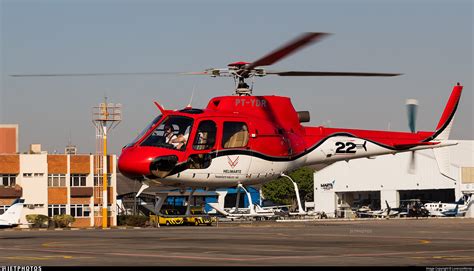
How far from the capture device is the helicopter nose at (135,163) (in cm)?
3506

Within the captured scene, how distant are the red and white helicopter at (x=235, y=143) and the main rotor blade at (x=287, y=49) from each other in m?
0.09

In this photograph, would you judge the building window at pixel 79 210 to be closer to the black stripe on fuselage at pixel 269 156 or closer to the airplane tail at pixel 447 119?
the airplane tail at pixel 447 119

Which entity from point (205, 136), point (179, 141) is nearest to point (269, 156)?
point (205, 136)

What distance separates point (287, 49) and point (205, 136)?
6.88m

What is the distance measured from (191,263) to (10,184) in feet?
252

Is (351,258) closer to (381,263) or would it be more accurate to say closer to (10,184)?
(381,263)

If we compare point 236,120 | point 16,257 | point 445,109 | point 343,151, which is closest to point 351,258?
point 16,257

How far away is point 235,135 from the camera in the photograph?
3681 cm

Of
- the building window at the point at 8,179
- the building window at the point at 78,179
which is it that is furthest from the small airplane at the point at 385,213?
the building window at the point at 8,179

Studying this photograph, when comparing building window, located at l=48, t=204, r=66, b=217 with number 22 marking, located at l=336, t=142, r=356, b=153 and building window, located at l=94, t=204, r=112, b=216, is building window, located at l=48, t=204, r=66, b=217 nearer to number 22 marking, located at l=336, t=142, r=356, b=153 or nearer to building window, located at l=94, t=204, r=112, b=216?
building window, located at l=94, t=204, r=112, b=216

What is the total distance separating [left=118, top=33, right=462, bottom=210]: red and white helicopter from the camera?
3559 cm

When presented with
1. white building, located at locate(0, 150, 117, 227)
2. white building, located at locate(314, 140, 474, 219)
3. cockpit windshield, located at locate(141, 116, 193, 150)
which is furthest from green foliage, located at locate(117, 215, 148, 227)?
cockpit windshield, located at locate(141, 116, 193, 150)

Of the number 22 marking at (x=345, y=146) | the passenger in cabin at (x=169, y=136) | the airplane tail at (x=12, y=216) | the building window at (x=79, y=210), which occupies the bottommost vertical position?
the building window at (x=79, y=210)

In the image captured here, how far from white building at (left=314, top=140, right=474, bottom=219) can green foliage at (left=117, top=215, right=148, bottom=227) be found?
30.1 meters
